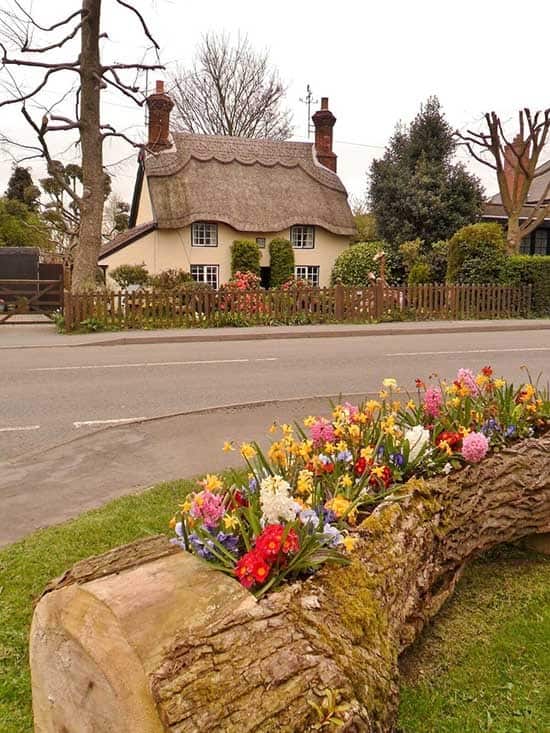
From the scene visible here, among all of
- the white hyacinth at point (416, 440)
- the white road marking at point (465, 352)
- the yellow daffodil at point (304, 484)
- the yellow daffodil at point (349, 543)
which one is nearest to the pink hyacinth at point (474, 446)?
the white hyacinth at point (416, 440)

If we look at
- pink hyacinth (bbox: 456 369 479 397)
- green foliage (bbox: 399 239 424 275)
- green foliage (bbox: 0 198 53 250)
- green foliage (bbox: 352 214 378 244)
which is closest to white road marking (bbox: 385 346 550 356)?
pink hyacinth (bbox: 456 369 479 397)

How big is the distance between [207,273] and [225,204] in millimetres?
3465

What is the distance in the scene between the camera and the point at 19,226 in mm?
43469

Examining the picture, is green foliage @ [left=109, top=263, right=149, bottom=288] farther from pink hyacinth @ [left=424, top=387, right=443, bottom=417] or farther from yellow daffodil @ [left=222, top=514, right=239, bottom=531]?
yellow daffodil @ [left=222, top=514, right=239, bottom=531]

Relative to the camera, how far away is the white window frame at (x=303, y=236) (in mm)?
31891

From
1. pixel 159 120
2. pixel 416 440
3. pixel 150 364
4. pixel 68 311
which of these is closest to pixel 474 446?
pixel 416 440

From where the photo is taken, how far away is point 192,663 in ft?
5.70

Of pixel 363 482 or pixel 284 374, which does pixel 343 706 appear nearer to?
pixel 363 482

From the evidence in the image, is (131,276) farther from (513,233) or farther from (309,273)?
(513,233)

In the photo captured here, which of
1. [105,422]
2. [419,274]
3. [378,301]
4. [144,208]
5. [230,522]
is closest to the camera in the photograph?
[230,522]

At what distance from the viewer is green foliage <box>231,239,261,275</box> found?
30.0 metres

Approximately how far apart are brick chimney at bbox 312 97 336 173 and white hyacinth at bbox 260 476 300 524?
3522cm

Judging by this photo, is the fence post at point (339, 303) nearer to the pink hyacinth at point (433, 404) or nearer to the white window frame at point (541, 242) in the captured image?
the pink hyacinth at point (433, 404)

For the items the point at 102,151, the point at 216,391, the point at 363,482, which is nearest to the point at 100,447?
the point at 216,391
